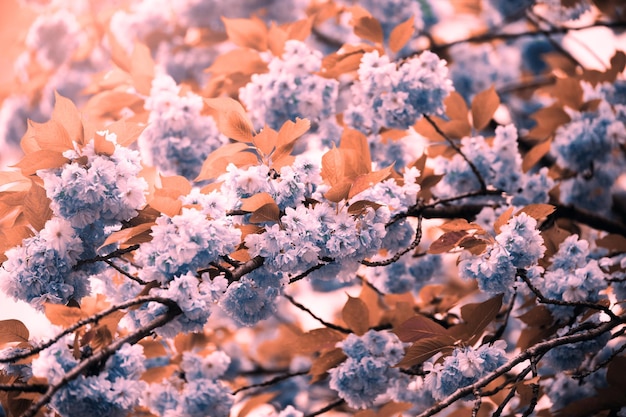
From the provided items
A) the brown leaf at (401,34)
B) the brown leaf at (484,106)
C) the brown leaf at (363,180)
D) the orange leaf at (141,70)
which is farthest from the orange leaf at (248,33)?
the brown leaf at (363,180)

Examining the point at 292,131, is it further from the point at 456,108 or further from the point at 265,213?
the point at 456,108

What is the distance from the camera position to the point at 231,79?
2.86 metres

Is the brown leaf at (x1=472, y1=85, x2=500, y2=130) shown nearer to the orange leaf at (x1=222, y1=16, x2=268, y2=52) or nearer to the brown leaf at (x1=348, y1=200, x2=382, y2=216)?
the orange leaf at (x1=222, y1=16, x2=268, y2=52)

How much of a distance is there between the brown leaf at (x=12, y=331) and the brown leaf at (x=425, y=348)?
116 centimetres

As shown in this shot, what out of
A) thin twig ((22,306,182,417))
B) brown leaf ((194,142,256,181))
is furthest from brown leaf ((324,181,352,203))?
thin twig ((22,306,182,417))

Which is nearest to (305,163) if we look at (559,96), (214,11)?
(559,96)

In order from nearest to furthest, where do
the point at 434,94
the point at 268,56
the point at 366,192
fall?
the point at 366,192
the point at 434,94
the point at 268,56

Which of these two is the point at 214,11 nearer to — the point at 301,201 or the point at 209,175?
the point at 209,175

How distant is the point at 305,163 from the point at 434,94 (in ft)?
2.84

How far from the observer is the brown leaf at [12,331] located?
177 centimetres

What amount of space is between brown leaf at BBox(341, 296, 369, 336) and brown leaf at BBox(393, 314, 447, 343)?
370 millimetres

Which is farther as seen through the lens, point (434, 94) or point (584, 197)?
point (584, 197)

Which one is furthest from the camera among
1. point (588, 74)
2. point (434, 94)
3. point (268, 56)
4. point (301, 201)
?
point (588, 74)

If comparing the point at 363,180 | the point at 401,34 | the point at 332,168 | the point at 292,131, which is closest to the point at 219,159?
the point at 292,131
